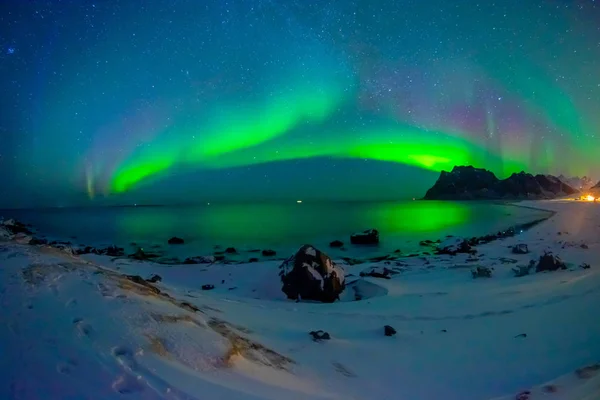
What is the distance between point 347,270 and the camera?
65.0 ft

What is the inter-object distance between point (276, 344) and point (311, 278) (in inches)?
249

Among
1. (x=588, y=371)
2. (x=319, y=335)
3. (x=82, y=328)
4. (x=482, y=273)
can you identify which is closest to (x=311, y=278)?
(x=319, y=335)

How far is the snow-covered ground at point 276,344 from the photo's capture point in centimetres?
381

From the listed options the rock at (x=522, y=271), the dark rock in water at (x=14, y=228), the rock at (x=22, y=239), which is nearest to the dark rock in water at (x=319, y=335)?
the rock at (x=22, y=239)

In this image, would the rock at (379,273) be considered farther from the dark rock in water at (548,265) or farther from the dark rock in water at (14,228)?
the dark rock in water at (14,228)

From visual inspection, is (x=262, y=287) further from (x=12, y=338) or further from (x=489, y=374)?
(x=12, y=338)

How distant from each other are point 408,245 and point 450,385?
3043 cm

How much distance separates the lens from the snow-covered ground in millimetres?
3812

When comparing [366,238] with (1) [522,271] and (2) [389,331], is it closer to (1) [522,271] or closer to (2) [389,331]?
(1) [522,271]

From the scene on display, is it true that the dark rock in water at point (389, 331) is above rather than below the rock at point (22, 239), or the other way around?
below

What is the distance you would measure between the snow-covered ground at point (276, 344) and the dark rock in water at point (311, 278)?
1458 mm

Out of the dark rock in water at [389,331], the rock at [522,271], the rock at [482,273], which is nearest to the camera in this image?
the dark rock in water at [389,331]

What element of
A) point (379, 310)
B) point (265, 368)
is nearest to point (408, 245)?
point (379, 310)

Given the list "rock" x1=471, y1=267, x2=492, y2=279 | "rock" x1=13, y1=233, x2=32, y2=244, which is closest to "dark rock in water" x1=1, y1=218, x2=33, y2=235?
"rock" x1=13, y1=233, x2=32, y2=244
